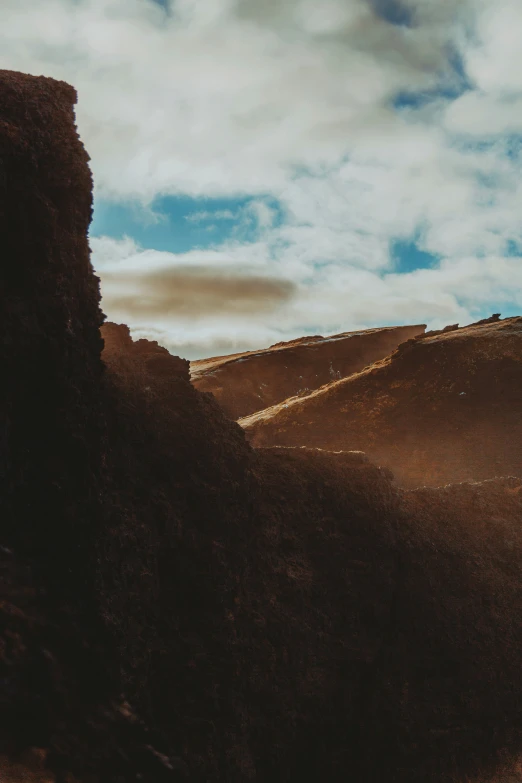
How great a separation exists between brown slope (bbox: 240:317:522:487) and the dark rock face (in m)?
15.4

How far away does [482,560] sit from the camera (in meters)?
10.8

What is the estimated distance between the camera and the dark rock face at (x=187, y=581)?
6465mm

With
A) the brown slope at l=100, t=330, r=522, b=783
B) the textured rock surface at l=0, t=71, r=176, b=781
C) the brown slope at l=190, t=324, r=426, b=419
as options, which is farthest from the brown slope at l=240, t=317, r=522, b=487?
the textured rock surface at l=0, t=71, r=176, b=781

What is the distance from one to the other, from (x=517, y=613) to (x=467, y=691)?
1745 mm

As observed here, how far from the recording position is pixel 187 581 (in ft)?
25.1

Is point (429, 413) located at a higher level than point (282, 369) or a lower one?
lower

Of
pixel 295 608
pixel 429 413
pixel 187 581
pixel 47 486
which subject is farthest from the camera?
pixel 429 413

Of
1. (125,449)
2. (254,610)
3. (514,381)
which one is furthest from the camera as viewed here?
(514,381)

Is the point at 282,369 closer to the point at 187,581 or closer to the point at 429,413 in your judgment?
the point at 429,413

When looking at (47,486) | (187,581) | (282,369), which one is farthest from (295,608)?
(282,369)

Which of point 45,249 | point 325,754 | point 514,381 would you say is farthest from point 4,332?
point 514,381

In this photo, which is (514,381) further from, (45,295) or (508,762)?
(45,295)

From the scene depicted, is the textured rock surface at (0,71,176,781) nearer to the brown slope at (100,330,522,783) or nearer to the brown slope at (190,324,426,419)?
the brown slope at (100,330,522,783)

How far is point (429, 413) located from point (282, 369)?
19365 mm
